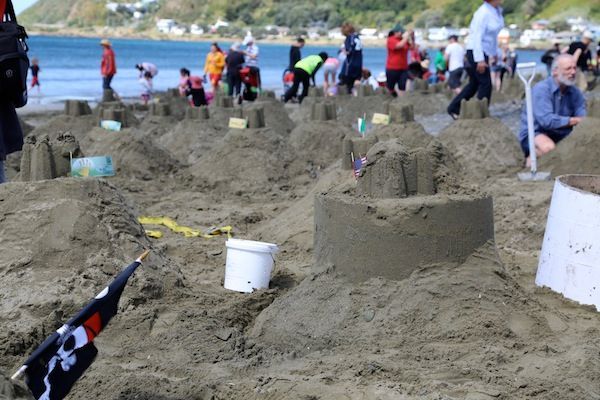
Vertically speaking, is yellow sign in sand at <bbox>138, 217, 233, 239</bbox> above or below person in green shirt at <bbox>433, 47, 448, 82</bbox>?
above

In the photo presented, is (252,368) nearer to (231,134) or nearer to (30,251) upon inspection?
(30,251)

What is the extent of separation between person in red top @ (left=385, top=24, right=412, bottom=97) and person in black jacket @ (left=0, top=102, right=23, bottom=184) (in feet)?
36.3

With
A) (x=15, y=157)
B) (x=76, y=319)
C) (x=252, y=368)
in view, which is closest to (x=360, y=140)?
(x=252, y=368)

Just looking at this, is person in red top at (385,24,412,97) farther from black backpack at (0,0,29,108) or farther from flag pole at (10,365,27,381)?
flag pole at (10,365,27,381)

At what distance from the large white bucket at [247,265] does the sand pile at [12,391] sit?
2742 mm

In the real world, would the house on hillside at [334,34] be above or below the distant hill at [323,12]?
below

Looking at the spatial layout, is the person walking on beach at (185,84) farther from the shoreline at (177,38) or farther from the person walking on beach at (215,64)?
the shoreline at (177,38)

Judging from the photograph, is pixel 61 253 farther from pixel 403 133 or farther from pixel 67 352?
pixel 403 133

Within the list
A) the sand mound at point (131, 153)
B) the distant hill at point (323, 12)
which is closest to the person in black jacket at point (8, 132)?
the sand mound at point (131, 153)

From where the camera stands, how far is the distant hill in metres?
122

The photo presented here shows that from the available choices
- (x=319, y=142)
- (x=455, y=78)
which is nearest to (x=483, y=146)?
(x=319, y=142)

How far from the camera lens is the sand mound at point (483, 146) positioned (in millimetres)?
10531

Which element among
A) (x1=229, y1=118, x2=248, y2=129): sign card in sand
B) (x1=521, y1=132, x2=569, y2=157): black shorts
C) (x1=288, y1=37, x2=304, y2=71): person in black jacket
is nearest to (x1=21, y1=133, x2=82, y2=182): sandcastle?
(x1=521, y1=132, x2=569, y2=157): black shorts

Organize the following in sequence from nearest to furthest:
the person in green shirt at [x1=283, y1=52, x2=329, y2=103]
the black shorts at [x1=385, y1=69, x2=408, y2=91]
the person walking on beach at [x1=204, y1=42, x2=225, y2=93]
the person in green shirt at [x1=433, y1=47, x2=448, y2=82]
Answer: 1. the person in green shirt at [x1=283, y1=52, x2=329, y2=103]
2. the black shorts at [x1=385, y1=69, x2=408, y2=91]
3. the person walking on beach at [x1=204, y1=42, x2=225, y2=93]
4. the person in green shirt at [x1=433, y1=47, x2=448, y2=82]
